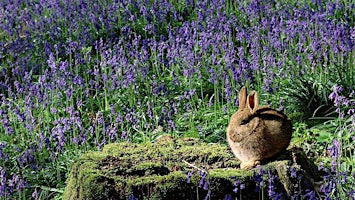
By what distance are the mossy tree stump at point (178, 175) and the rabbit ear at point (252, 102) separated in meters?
A: 0.36

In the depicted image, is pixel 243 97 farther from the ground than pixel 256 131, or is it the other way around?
pixel 243 97

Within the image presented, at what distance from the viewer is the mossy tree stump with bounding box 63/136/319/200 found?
4254 mm

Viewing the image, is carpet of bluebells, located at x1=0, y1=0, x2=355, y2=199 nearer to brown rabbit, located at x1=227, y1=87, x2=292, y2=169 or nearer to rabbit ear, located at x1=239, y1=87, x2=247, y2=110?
brown rabbit, located at x1=227, y1=87, x2=292, y2=169

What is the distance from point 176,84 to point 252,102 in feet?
9.30

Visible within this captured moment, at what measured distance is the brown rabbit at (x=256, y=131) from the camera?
426 cm

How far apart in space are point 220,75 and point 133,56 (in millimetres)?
1267

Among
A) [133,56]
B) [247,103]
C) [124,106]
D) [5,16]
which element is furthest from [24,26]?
[247,103]

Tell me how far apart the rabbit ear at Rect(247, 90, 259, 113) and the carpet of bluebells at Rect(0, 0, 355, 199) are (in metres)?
1.06

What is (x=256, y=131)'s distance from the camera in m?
4.26

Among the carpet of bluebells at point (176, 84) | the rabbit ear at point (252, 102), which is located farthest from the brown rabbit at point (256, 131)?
the carpet of bluebells at point (176, 84)

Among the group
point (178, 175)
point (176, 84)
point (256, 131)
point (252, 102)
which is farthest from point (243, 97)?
point (176, 84)

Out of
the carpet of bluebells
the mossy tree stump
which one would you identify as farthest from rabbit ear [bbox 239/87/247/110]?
the carpet of bluebells

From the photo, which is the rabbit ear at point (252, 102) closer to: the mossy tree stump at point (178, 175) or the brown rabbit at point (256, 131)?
the brown rabbit at point (256, 131)

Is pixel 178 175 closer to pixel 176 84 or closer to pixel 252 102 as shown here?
pixel 252 102
